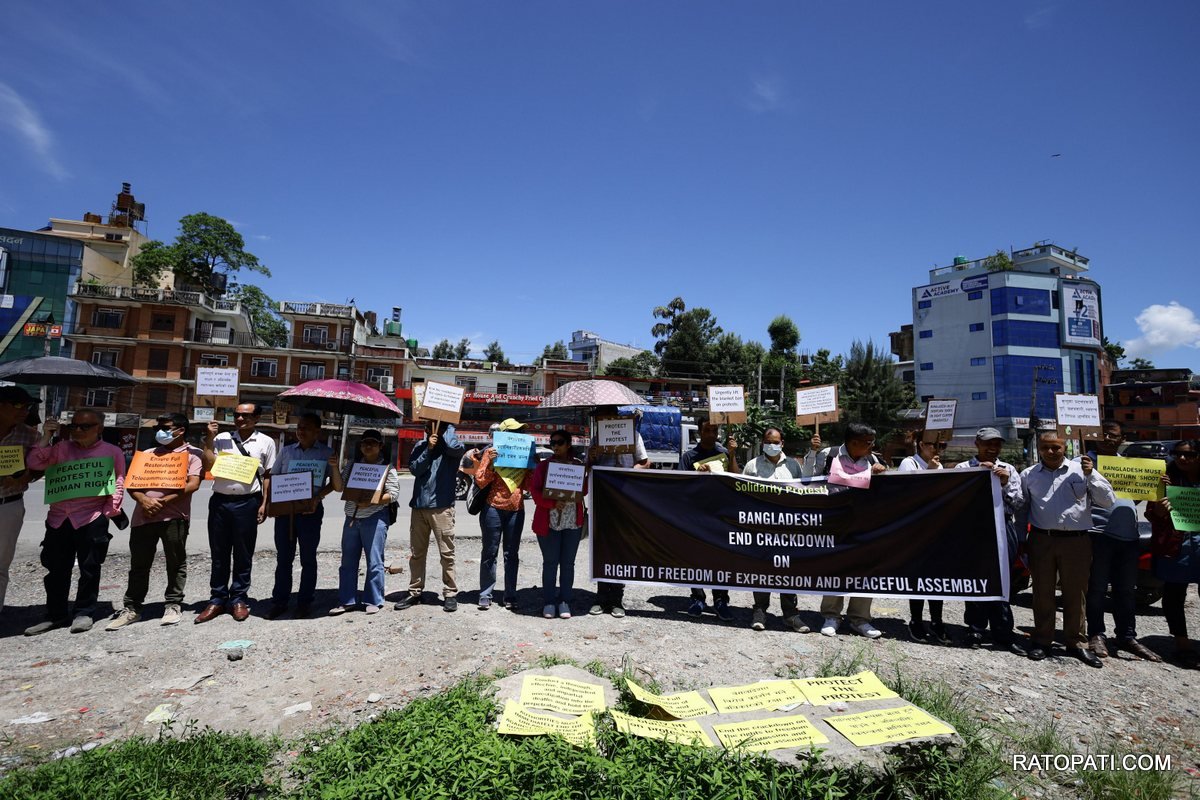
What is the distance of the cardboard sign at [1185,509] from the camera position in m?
5.12

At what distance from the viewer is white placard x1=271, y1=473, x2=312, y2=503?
18.4ft

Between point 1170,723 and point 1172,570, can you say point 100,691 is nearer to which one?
point 1170,723

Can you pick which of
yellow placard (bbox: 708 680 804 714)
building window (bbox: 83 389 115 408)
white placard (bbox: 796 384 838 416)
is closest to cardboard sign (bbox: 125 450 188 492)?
yellow placard (bbox: 708 680 804 714)

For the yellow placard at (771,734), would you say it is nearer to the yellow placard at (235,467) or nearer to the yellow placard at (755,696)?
the yellow placard at (755,696)

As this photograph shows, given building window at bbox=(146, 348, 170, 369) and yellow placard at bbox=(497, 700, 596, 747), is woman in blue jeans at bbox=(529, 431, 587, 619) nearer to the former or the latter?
yellow placard at bbox=(497, 700, 596, 747)

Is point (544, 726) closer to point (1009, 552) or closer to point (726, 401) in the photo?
point (726, 401)

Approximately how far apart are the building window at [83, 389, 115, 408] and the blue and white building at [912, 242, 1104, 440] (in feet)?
216

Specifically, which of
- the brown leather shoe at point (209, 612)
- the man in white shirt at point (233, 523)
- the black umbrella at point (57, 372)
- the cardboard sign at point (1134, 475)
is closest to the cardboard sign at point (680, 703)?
the man in white shirt at point (233, 523)

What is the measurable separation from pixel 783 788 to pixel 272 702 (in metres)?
3.30

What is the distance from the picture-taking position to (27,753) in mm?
3275

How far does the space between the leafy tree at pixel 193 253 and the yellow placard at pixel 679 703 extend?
179 feet

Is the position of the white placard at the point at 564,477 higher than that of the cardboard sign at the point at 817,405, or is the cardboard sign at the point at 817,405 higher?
the cardboard sign at the point at 817,405

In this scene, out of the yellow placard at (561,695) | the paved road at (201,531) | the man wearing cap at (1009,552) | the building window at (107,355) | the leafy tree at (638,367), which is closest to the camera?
the yellow placard at (561,695)

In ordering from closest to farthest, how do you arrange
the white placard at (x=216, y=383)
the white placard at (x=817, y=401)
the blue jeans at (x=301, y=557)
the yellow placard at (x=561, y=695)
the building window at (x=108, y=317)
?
the yellow placard at (x=561, y=695) < the blue jeans at (x=301, y=557) < the white placard at (x=216, y=383) < the white placard at (x=817, y=401) < the building window at (x=108, y=317)
